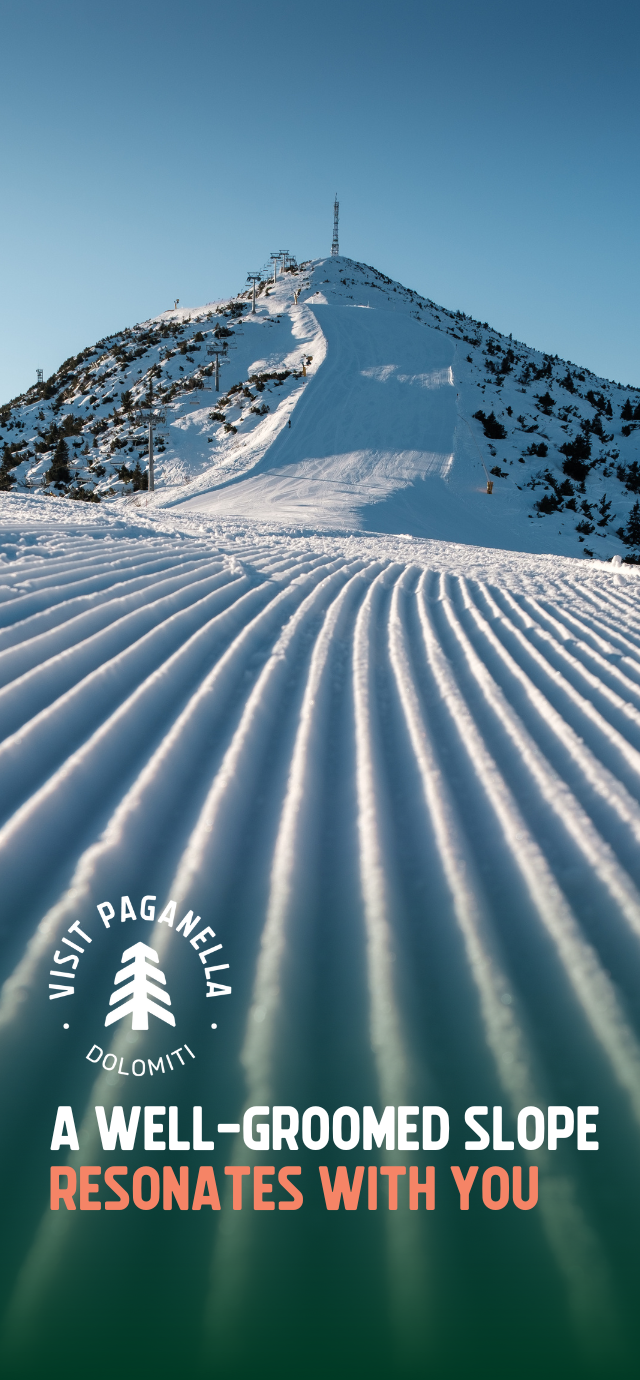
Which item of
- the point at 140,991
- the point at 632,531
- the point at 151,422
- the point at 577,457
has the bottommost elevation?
the point at 140,991

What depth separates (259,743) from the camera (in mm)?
2818

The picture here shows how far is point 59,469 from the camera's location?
2281 centimetres

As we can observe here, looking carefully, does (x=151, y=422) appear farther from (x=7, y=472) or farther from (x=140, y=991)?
(x=140, y=991)

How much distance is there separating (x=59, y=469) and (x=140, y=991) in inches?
947

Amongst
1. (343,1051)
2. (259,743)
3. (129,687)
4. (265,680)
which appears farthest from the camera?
(265,680)

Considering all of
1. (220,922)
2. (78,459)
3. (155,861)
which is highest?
(78,459)

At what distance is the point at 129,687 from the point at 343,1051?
2033 millimetres

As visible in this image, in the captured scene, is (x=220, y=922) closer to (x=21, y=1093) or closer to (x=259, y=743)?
(x=21, y=1093)

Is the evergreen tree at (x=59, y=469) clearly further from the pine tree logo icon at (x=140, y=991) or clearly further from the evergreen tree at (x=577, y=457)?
the pine tree logo icon at (x=140, y=991)

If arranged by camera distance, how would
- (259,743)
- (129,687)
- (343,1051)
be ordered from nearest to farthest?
(343,1051), (259,743), (129,687)

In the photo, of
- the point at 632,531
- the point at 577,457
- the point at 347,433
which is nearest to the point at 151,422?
the point at 347,433

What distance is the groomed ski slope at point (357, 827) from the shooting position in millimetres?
1530

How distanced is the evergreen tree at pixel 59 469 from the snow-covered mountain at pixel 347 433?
0.31 feet

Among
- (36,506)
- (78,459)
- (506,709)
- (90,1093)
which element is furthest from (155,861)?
(78,459)
